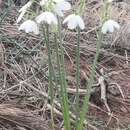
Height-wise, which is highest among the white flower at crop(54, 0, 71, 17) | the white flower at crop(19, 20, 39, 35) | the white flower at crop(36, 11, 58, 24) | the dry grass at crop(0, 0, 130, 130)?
the white flower at crop(54, 0, 71, 17)

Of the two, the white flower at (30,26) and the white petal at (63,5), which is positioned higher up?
the white petal at (63,5)

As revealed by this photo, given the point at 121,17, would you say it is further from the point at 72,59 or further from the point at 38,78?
the point at 38,78

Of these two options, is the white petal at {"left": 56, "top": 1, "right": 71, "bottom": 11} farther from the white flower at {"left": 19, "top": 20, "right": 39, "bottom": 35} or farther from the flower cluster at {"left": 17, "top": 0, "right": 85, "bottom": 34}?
the white flower at {"left": 19, "top": 20, "right": 39, "bottom": 35}

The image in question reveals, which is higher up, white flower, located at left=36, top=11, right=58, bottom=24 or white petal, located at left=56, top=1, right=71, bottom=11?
white petal, located at left=56, top=1, right=71, bottom=11

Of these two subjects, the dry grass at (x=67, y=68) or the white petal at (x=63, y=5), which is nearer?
the white petal at (x=63, y=5)

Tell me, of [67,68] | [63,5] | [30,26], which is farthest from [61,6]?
[67,68]

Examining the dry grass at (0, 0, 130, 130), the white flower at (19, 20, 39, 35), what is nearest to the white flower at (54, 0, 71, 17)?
the white flower at (19, 20, 39, 35)

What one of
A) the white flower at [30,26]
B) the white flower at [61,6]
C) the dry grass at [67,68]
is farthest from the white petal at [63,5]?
the dry grass at [67,68]

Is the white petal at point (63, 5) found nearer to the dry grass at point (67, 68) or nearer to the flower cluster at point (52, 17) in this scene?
the flower cluster at point (52, 17)

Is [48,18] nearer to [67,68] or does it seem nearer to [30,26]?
[30,26]

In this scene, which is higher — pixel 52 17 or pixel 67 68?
pixel 52 17

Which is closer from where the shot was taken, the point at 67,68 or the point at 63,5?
the point at 63,5

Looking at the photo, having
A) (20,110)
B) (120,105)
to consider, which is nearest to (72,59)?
(120,105)
